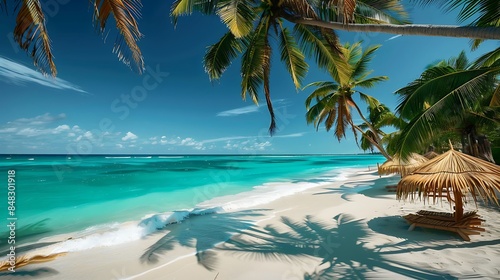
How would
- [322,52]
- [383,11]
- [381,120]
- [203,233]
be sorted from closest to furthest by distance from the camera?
[383,11], [203,233], [322,52], [381,120]

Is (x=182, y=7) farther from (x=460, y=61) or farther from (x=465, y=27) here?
(x=460, y=61)

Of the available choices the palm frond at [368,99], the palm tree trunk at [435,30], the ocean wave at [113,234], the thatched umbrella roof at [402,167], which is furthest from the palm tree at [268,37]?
the palm frond at [368,99]

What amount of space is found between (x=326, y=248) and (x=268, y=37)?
5.51 metres

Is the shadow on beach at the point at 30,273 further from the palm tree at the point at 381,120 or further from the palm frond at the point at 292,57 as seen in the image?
the palm tree at the point at 381,120

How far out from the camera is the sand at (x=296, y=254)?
3393mm

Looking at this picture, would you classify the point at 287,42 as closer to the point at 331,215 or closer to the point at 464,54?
the point at 331,215

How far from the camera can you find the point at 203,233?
5.54 metres

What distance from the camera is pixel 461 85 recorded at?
423 centimetres

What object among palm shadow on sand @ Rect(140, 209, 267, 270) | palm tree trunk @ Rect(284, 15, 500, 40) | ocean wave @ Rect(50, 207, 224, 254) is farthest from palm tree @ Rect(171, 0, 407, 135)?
ocean wave @ Rect(50, 207, 224, 254)

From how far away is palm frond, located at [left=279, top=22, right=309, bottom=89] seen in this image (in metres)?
6.90

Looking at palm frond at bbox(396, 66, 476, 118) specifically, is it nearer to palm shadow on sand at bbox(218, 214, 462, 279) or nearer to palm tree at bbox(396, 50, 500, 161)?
palm tree at bbox(396, 50, 500, 161)

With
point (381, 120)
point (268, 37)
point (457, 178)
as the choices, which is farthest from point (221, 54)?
point (381, 120)

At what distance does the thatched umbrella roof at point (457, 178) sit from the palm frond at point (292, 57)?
13.8ft

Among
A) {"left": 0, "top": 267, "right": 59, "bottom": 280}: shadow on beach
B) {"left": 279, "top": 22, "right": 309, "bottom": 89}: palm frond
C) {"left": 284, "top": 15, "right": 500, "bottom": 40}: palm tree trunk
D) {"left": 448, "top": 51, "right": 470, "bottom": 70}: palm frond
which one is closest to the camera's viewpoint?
{"left": 284, "top": 15, "right": 500, "bottom": 40}: palm tree trunk
